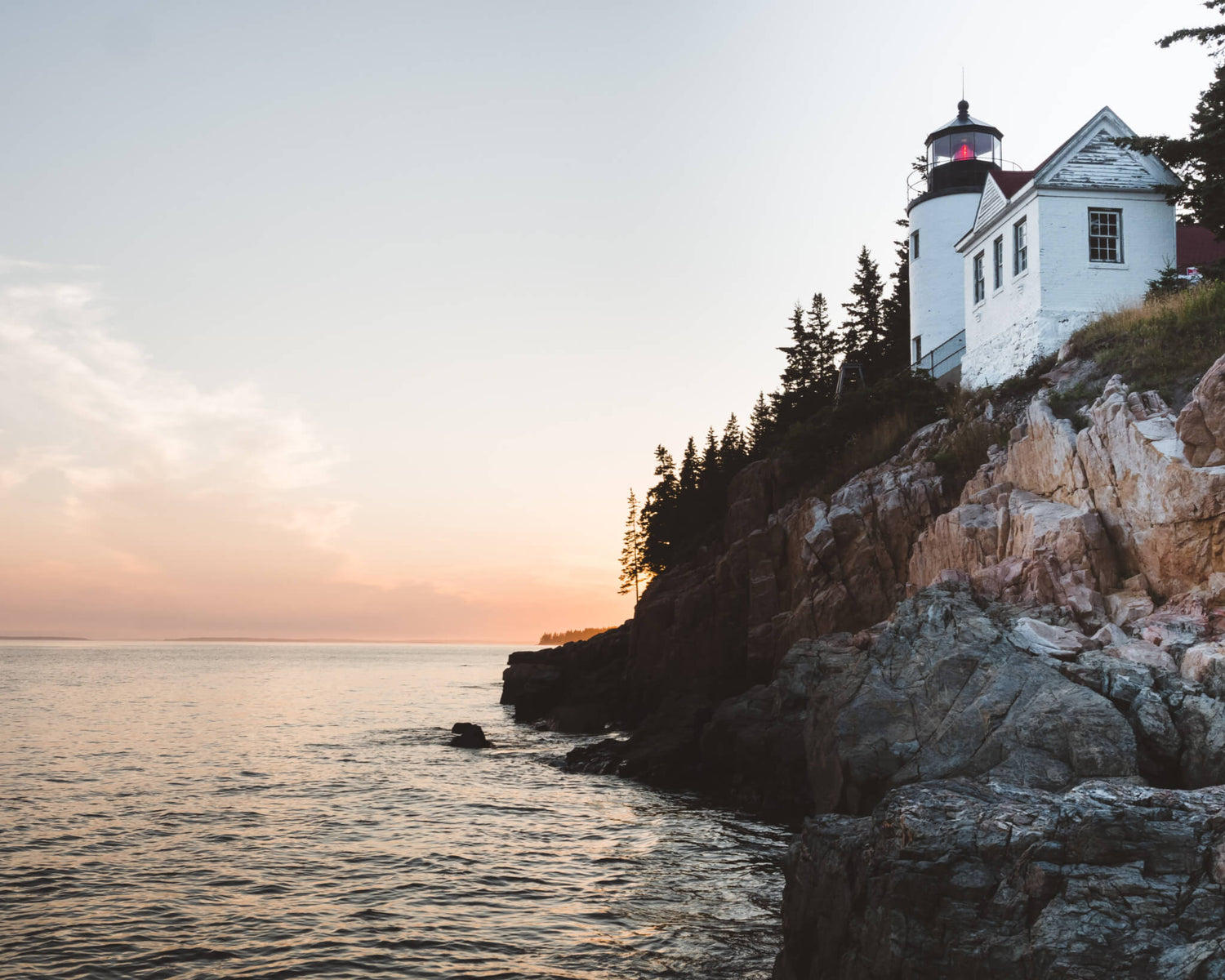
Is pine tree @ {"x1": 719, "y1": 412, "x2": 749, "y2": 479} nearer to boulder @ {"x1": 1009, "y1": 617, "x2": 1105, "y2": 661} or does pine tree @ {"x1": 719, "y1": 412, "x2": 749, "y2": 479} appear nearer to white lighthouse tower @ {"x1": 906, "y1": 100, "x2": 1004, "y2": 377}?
white lighthouse tower @ {"x1": 906, "y1": 100, "x2": 1004, "y2": 377}

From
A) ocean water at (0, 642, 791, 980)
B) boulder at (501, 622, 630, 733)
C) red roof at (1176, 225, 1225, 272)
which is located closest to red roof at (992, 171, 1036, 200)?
red roof at (1176, 225, 1225, 272)

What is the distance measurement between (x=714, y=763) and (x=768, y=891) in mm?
9770

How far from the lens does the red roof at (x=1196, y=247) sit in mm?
31062

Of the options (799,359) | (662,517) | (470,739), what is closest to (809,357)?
(799,359)

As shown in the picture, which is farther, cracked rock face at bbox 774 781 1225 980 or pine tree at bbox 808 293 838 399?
pine tree at bbox 808 293 838 399

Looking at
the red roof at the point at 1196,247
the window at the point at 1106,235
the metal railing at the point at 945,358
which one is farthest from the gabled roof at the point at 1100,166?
the metal railing at the point at 945,358

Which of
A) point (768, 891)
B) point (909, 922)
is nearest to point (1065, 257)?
point (768, 891)

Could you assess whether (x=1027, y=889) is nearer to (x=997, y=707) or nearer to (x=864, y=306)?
(x=997, y=707)

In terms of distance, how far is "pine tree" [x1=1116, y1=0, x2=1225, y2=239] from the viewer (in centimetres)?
2408

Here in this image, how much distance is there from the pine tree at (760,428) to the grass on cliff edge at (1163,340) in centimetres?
2716

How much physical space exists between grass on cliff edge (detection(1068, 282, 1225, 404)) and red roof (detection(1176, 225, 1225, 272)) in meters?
7.23

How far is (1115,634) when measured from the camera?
1591cm

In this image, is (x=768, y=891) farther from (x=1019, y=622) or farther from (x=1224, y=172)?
(x=1224, y=172)

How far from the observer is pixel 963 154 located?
135ft
